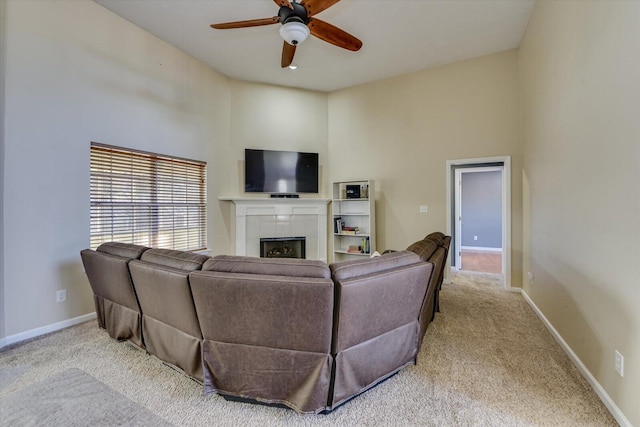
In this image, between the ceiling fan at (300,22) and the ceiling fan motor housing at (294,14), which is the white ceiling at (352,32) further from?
the ceiling fan motor housing at (294,14)

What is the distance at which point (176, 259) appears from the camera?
6.10 feet

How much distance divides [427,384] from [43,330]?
3.38 m

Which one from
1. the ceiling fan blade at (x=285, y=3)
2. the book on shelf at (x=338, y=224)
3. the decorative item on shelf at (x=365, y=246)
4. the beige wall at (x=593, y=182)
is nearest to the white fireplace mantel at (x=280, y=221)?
the book on shelf at (x=338, y=224)

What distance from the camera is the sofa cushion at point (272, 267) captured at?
1.55m

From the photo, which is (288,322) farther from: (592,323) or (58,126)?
(58,126)

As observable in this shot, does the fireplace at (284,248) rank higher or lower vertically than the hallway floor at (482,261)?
higher

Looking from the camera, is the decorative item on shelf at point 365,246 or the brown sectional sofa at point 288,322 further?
the decorative item on shelf at point 365,246

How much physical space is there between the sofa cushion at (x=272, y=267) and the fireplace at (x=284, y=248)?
333 centimetres

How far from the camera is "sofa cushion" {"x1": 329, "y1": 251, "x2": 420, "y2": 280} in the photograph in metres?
1.56

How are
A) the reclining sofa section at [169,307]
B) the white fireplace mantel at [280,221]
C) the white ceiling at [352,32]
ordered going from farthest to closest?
the white fireplace mantel at [280,221]
the white ceiling at [352,32]
the reclining sofa section at [169,307]

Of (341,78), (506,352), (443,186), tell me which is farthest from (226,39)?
(506,352)

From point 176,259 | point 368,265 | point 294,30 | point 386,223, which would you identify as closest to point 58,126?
point 176,259

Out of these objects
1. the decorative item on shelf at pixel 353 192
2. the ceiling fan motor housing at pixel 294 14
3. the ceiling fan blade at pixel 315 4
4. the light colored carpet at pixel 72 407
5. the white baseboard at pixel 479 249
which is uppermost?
the ceiling fan blade at pixel 315 4

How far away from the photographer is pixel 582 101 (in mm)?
1992
